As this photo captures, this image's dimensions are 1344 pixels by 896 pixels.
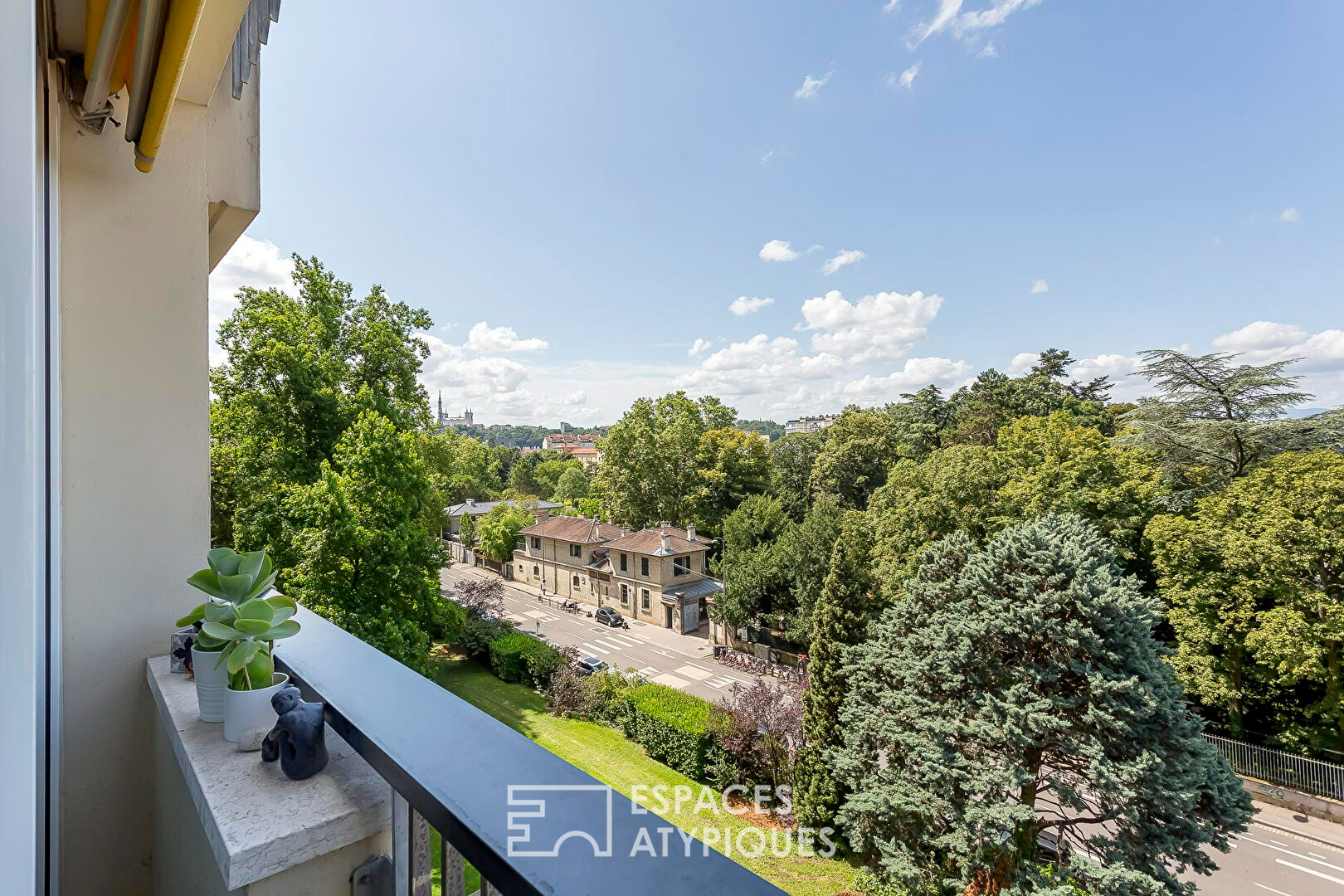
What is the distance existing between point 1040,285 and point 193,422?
20.1 m

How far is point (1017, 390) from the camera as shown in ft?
57.5

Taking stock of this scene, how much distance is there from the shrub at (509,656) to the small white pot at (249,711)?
410 inches

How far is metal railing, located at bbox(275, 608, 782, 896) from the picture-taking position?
399mm

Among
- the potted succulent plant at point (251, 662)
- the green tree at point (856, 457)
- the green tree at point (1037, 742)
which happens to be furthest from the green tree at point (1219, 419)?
the potted succulent plant at point (251, 662)

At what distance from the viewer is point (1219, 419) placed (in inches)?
392

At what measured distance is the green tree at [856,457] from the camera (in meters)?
17.6

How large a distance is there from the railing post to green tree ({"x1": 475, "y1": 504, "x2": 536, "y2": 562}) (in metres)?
19.3

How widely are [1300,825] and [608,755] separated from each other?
31.0 ft

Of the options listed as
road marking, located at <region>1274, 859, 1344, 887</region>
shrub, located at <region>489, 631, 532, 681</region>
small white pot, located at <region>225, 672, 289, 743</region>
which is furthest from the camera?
shrub, located at <region>489, 631, 532, 681</region>

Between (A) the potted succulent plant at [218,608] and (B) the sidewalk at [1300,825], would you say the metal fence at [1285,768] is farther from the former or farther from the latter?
(A) the potted succulent plant at [218,608]

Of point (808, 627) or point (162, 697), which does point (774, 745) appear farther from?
point (162, 697)

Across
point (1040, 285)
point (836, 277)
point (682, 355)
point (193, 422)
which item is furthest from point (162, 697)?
point (682, 355)

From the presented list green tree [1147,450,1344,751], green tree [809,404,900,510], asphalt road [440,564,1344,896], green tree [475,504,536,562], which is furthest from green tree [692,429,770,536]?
green tree [1147,450,1344,751]

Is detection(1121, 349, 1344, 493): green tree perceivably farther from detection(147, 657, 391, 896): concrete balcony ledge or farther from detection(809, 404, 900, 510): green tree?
detection(147, 657, 391, 896): concrete balcony ledge
